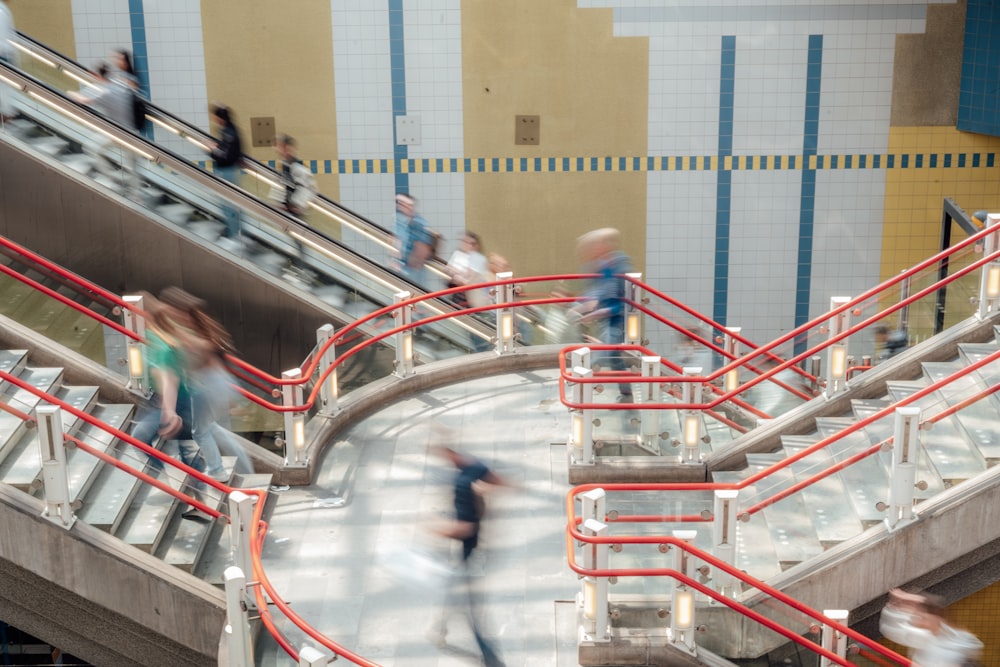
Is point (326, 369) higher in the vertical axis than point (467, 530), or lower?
higher

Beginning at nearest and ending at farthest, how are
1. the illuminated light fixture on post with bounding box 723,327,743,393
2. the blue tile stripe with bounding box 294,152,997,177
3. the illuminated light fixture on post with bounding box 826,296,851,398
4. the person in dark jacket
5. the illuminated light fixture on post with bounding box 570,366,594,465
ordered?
1. the illuminated light fixture on post with bounding box 570,366,594,465
2. the illuminated light fixture on post with bounding box 826,296,851,398
3. the illuminated light fixture on post with bounding box 723,327,743,393
4. the person in dark jacket
5. the blue tile stripe with bounding box 294,152,997,177

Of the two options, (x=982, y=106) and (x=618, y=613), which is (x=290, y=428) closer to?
(x=618, y=613)

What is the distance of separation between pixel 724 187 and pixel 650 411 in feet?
18.4

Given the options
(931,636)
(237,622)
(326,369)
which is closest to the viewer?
(931,636)

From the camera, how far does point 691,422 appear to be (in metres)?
9.46

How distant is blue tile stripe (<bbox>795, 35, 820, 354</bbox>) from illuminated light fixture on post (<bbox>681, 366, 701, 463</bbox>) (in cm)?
537

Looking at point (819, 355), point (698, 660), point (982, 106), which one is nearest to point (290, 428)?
point (698, 660)

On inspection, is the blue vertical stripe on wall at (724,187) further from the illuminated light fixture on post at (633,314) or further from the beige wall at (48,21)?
the beige wall at (48,21)

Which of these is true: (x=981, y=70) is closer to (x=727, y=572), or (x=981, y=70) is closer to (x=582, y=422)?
(x=582, y=422)

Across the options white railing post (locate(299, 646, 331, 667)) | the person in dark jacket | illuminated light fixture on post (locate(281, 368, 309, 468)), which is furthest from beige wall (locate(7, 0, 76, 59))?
white railing post (locate(299, 646, 331, 667))

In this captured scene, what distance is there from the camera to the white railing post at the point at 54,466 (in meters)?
7.25

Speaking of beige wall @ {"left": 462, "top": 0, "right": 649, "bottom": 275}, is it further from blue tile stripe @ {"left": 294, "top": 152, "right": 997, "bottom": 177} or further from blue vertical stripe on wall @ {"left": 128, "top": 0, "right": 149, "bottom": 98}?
blue vertical stripe on wall @ {"left": 128, "top": 0, "right": 149, "bottom": 98}

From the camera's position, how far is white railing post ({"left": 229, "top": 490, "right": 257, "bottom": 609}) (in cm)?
732

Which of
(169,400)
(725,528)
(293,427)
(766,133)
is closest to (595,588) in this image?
(725,528)
